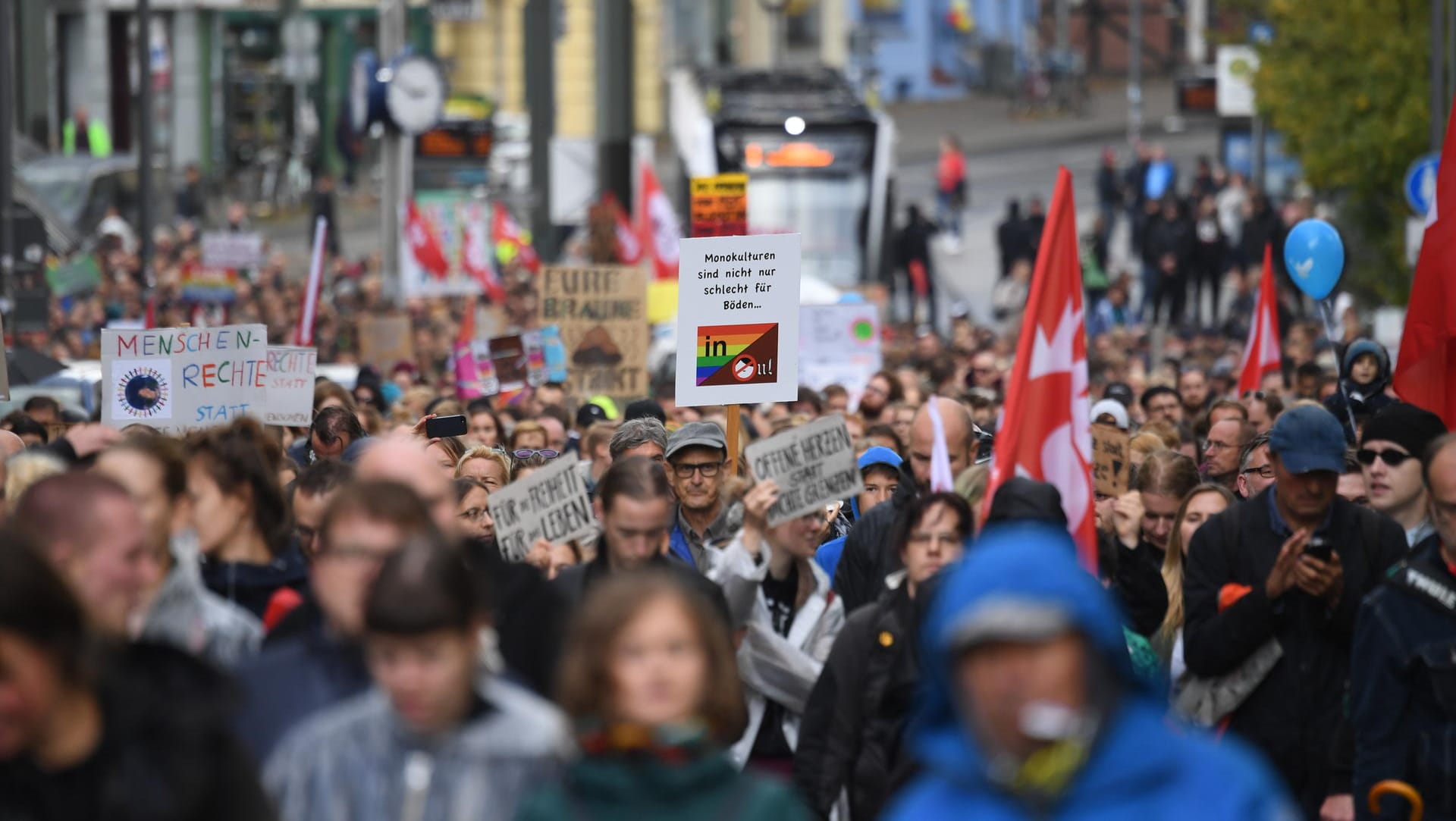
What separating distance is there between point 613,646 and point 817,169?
1133 inches

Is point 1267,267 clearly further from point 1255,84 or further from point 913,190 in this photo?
point 913,190

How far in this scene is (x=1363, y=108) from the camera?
25625 millimetres

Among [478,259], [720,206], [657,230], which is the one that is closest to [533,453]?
[720,206]

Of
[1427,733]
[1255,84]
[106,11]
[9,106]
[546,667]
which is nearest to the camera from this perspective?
[546,667]

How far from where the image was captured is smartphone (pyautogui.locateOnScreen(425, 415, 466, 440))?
10.2 meters

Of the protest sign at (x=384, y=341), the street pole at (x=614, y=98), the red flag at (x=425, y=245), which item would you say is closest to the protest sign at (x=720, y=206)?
the protest sign at (x=384, y=341)

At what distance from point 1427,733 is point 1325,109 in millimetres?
21026

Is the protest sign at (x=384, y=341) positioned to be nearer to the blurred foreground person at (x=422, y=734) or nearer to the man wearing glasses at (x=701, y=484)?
the man wearing glasses at (x=701, y=484)

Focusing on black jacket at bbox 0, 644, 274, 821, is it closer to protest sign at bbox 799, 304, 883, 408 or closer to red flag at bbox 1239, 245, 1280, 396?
red flag at bbox 1239, 245, 1280, 396

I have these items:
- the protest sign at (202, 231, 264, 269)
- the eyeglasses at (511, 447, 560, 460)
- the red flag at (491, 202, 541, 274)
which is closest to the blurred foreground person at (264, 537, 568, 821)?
the eyeglasses at (511, 447, 560, 460)

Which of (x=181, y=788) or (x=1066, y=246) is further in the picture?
(x=1066, y=246)

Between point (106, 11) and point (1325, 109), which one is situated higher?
point (106, 11)

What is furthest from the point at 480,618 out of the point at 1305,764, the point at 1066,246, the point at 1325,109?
the point at 1325,109

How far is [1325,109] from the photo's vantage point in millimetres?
26078
